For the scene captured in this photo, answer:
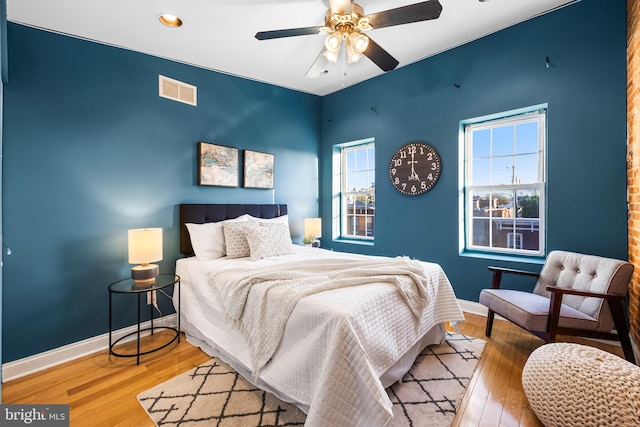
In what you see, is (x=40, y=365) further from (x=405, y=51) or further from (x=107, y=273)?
(x=405, y=51)

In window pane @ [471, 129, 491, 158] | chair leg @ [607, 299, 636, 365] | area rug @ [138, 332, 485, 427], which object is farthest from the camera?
window pane @ [471, 129, 491, 158]

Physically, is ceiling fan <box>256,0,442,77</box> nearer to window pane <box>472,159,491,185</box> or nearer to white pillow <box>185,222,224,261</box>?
window pane <box>472,159,491,185</box>

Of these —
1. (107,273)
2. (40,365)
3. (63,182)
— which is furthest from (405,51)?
(40,365)

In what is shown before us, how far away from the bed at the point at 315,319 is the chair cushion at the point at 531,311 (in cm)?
40

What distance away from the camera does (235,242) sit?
3.09 m

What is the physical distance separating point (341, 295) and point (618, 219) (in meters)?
2.52

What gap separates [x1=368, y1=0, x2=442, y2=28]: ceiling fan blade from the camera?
1808mm

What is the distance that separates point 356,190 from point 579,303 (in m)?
2.96

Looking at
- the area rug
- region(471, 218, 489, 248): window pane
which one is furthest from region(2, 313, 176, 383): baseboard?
region(471, 218, 489, 248): window pane

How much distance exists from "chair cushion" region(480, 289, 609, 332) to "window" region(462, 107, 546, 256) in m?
0.83

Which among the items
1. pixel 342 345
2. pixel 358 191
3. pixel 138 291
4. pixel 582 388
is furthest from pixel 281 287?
pixel 358 191

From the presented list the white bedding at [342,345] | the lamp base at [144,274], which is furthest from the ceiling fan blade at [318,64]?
the lamp base at [144,274]

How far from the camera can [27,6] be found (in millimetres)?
2332

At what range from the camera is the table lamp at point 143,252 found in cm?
259
